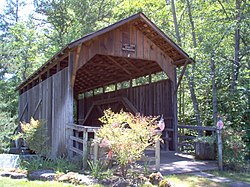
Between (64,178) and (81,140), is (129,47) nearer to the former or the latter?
(81,140)

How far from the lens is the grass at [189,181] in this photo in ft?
19.0

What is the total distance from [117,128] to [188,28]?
11.4 metres

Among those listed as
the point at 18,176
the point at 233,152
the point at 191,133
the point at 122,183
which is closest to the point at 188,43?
the point at 191,133

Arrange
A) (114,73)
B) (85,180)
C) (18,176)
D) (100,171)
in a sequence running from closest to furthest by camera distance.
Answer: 1. (85,180)
2. (100,171)
3. (18,176)
4. (114,73)

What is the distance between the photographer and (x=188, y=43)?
15.3 m

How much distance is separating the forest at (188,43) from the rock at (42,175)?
179 inches

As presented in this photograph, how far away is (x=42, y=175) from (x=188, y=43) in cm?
1130

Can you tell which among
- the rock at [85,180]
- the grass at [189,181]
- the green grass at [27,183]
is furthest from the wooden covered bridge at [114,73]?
the grass at [189,181]

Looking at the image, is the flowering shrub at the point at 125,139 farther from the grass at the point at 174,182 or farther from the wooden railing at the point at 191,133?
the wooden railing at the point at 191,133

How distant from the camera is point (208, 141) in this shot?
8359 mm

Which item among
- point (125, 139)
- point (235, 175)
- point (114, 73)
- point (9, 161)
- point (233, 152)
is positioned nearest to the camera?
point (125, 139)

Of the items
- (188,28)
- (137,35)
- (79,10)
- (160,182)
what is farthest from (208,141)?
(79,10)

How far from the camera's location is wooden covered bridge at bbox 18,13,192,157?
887 centimetres

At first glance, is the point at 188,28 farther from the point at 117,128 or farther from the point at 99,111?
the point at 117,128
